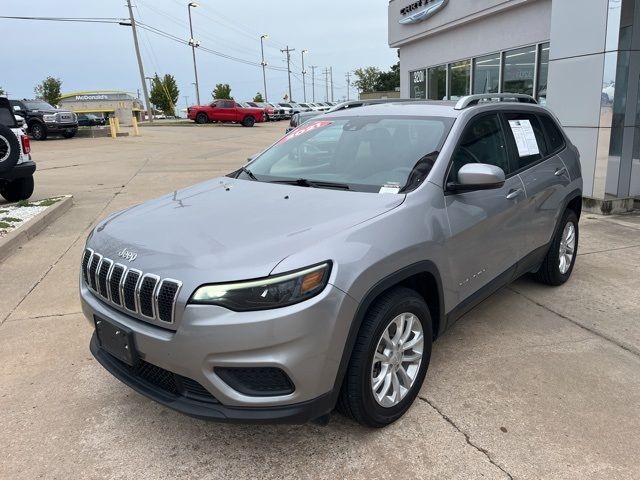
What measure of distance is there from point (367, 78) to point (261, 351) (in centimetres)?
8377

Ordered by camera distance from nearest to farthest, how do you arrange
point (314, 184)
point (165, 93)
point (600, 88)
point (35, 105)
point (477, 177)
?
1. point (477, 177)
2. point (314, 184)
3. point (600, 88)
4. point (35, 105)
5. point (165, 93)

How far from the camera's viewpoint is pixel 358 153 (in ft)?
11.4

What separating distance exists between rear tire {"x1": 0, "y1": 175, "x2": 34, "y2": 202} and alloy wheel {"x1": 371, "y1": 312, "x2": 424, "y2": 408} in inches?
330

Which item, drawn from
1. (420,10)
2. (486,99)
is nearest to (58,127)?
(420,10)

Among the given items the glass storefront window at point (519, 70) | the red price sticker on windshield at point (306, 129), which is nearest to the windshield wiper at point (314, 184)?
the red price sticker on windshield at point (306, 129)

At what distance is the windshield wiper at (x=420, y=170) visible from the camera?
2.96 m

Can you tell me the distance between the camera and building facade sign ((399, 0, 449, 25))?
48.6 ft

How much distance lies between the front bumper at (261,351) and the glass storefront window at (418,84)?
52.3 feet

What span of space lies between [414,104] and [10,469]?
3.35 metres

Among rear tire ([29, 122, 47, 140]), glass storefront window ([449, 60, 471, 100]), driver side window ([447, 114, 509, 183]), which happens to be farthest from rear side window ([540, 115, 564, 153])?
rear tire ([29, 122, 47, 140])

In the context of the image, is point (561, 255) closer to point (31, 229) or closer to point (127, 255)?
point (127, 255)

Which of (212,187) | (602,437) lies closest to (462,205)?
(602,437)

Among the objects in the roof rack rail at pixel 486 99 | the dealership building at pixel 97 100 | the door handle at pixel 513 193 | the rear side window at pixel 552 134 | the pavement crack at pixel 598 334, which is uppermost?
the dealership building at pixel 97 100

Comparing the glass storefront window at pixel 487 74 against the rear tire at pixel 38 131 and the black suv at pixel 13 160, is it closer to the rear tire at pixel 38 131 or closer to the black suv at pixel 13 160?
the black suv at pixel 13 160
